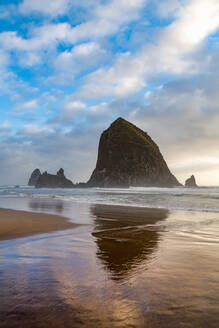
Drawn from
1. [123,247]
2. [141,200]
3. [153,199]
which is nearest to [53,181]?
[153,199]

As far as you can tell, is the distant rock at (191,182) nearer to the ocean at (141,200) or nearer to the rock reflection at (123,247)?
the ocean at (141,200)

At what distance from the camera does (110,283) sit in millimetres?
3498

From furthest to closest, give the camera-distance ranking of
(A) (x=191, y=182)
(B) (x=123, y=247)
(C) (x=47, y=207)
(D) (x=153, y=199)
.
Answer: (A) (x=191, y=182)
(D) (x=153, y=199)
(C) (x=47, y=207)
(B) (x=123, y=247)

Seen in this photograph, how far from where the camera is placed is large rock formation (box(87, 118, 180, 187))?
351ft

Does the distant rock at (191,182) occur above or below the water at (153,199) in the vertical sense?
above

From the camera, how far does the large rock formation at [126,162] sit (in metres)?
107

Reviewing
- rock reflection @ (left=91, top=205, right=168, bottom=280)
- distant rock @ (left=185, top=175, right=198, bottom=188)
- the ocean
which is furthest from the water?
distant rock @ (left=185, top=175, right=198, bottom=188)

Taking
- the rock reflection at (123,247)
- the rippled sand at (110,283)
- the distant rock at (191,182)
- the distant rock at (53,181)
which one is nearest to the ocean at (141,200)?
the rock reflection at (123,247)

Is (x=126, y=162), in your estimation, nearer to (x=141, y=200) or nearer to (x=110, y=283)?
(x=141, y=200)

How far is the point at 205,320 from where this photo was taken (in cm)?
251

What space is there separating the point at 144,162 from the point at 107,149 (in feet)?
62.9

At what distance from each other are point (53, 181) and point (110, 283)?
12633 centimetres

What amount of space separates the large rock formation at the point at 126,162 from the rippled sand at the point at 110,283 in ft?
312

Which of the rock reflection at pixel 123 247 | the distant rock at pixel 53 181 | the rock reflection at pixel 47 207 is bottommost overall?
the rock reflection at pixel 47 207
